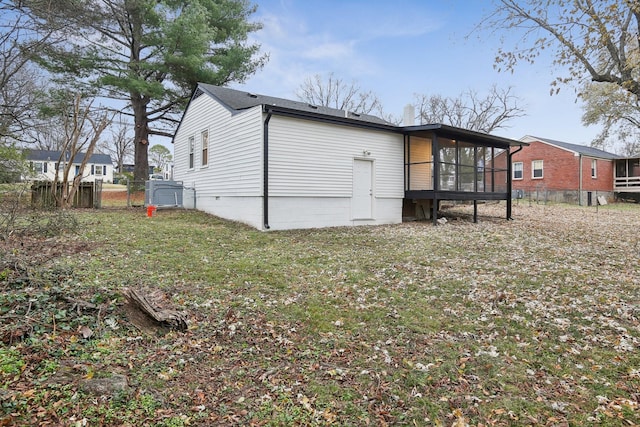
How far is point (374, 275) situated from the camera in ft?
19.8

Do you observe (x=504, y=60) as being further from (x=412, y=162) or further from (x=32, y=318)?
(x=32, y=318)

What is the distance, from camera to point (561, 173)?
24094 millimetres

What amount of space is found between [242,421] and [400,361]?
1566 millimetres

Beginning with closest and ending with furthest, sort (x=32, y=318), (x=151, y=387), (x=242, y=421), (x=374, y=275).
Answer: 1. (x=242, y=421)
2. (x=151, y=387)
3. (x=32, y=318)
4. (x=374, y=275)

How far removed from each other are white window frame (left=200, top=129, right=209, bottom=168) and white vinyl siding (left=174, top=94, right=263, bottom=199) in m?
0.12

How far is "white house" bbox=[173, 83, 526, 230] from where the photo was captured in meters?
10.0

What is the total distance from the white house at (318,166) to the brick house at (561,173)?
38.6ft

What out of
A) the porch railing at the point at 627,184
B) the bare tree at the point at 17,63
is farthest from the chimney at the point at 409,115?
the porch railing at the point at 627,184

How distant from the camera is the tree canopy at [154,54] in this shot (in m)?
15.5

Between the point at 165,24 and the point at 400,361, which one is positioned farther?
the point at 165,24

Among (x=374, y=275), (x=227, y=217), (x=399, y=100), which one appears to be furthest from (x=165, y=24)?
(x=399, y=100)

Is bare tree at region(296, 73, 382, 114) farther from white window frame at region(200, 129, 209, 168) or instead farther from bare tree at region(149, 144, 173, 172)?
bare tree at region(149, 144, 173, 172)

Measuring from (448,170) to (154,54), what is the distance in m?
14.5

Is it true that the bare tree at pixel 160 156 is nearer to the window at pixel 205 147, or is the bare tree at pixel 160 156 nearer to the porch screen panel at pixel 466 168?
the window at pixel 205 147
